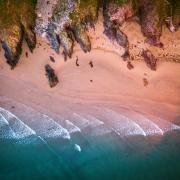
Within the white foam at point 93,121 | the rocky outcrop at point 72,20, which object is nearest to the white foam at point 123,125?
the white foam at point 93,121

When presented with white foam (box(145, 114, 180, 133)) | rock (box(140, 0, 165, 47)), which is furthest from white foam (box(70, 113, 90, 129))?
rock (box(140, 0, 165, 47))

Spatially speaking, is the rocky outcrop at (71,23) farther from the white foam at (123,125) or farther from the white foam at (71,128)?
the white foam at (123,125)

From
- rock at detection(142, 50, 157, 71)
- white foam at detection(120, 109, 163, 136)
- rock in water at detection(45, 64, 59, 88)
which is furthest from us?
rock in water at detection(45, 64, 59, 88)

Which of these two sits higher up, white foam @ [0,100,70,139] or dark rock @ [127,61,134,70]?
dark rock @ [127,61,134,70]

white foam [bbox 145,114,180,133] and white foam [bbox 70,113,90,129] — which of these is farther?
white foam [bbox 70,113,90,129]

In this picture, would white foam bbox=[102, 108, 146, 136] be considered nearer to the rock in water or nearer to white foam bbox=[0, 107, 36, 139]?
the rock in water

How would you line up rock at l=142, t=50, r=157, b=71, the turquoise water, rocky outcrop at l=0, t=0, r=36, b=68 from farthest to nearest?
rocky outcrop at l=0, t=0, r=36, b=68
rock at l=142, t=50, r=157, b=71
the turquoise water

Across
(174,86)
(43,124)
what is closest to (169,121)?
(174,86)
